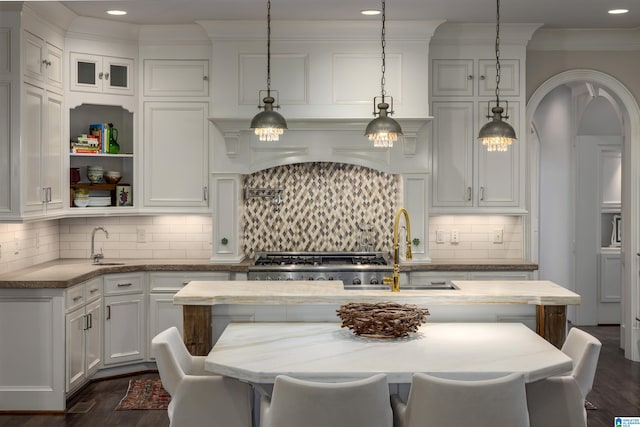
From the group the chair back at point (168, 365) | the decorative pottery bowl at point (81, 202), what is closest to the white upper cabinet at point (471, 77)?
the decorative pottery bowl at point (81, 202)

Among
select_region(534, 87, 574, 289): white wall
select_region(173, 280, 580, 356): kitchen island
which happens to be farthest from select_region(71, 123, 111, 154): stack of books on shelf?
select_region(534, 87, 574, 289): white wall

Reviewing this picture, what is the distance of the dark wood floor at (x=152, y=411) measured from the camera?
484 centimetres

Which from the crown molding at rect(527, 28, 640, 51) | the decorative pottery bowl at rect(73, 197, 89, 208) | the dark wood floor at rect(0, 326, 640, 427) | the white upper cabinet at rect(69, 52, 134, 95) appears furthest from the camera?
the crown molding at rect(527, 28, 640, 51)

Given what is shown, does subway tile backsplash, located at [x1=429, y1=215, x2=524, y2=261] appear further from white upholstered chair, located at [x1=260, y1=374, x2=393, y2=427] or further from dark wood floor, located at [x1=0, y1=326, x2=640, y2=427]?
white upholstered chair, located at [x1=260, y1=374, x2=393, y2=427]

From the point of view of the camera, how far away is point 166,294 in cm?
602

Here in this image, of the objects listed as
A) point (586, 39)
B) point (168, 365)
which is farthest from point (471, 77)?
point (168, 365)

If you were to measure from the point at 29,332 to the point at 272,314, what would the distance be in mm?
1991

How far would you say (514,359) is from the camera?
3.16 metres

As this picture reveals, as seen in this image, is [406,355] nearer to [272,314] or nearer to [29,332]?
[272,314]

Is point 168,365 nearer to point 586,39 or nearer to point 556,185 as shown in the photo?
point 586,39

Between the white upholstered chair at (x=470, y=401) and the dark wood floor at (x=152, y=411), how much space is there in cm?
228

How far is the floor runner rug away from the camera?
203 inches

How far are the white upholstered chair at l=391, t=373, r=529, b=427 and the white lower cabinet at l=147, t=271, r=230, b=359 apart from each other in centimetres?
341

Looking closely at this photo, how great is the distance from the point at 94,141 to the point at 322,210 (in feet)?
6.66
